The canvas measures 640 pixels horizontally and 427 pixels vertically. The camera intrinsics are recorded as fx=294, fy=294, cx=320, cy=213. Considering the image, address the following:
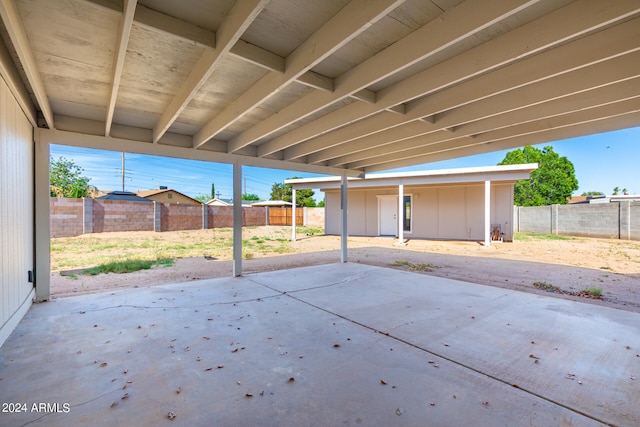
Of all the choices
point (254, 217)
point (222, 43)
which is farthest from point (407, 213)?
point (222, 43)

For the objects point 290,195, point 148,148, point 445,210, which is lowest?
point 445,210

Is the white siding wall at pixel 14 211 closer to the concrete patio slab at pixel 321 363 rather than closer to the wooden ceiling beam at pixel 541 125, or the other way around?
the concrete patio slab at pixel 321 363

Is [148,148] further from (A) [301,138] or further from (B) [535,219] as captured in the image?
→ (B) [535,219]

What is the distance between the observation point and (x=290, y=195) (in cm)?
3769

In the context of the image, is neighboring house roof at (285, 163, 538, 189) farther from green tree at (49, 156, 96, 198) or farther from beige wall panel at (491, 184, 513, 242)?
green tree at (49, 156, 96, 198)

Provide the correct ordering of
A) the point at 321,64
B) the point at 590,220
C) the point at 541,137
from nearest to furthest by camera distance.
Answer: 1. the point at 321,64
2. the point at 541,137
3. the point at 590,220

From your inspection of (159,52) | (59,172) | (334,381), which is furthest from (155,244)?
(59,172)

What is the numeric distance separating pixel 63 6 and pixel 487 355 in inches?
156

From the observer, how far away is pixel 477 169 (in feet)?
34.1

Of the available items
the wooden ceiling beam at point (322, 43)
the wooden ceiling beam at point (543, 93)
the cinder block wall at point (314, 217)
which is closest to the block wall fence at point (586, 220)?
the cinder block wall at point (314, 217)

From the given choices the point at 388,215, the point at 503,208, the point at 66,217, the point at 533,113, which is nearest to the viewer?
the point at 533,113

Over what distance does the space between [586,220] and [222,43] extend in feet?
56.5

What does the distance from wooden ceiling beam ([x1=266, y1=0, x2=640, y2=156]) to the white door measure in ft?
35.4

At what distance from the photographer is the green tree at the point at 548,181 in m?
23.1
